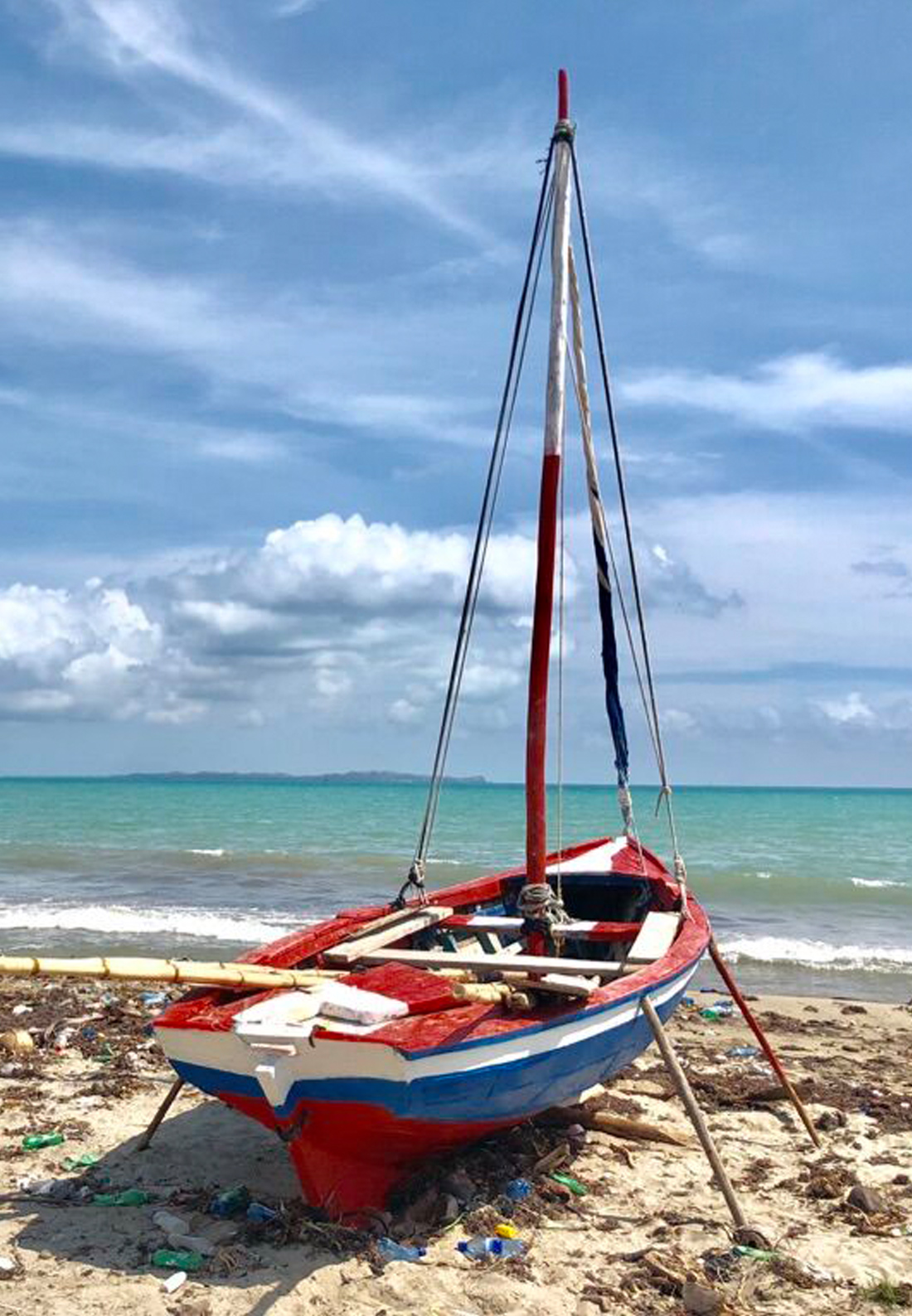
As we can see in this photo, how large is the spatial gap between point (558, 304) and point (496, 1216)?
6.10 meters

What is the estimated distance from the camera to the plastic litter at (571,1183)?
24.5 ft

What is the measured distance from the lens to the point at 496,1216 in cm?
687

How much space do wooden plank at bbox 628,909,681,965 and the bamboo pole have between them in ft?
7.72

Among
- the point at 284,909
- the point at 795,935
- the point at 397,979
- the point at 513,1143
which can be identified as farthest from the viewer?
the point at 284,909

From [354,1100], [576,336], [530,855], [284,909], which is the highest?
[576,336]

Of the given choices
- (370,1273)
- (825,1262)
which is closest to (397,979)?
(370,1273)

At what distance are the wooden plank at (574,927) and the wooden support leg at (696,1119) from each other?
1214 millimetres

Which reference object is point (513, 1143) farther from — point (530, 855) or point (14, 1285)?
point (14, 1285)

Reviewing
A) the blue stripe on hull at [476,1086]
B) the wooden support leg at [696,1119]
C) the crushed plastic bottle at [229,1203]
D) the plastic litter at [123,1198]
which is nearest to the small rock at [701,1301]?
the wooden support leg at [696,1119]

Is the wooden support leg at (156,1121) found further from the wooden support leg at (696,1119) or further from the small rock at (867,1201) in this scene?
the small rock at (867,1201)

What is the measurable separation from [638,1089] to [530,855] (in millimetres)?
3124

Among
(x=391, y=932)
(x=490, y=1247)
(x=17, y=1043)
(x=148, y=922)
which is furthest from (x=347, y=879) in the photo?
(x=490, y=1247)

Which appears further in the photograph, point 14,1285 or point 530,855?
point 530,855

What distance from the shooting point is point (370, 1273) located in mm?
6152
